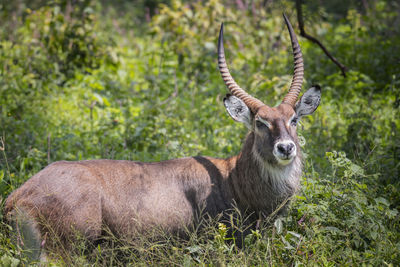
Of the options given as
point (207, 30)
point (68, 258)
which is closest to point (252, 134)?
point (68, 258)

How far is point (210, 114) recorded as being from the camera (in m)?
7.27

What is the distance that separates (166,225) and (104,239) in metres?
0.59

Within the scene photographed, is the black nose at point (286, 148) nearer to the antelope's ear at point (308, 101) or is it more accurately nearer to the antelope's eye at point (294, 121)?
the antelope's eye at point (294, 121)

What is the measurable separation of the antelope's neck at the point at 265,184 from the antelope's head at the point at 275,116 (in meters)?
0.11

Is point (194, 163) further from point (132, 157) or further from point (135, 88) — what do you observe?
point (135, 88)

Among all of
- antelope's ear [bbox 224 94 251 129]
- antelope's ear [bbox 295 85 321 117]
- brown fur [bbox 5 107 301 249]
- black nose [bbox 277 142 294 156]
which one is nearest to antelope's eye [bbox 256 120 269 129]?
brown fur [bbox 5 107 301 249]

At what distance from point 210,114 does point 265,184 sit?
281cm

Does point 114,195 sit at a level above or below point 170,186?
below

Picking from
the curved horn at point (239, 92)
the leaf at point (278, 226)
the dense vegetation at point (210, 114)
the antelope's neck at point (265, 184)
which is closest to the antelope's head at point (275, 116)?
the curved horn at point (239, 92)

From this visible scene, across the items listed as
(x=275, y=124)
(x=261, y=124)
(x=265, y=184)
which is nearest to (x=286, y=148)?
(x=275, y=124)

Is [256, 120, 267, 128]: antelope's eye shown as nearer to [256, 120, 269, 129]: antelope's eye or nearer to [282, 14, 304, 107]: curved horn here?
[256, 120, 269, 129]: antelope's eye

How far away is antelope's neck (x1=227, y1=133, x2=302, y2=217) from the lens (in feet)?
15.0

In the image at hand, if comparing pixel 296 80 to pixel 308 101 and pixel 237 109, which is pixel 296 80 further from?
pixel 237 109

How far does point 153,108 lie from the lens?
21.8 feet
